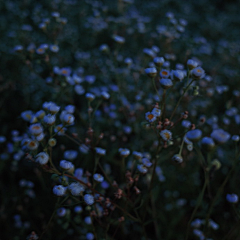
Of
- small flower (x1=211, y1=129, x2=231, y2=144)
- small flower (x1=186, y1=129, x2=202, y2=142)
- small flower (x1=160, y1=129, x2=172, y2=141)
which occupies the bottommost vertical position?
small flower (x1=160, y1=129, x2=172, y2=141)

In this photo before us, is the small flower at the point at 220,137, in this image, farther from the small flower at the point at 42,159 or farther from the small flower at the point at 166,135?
the small flower at the point at 42,159

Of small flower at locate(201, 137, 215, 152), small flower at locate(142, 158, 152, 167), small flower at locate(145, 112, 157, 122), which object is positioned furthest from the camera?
small flower at locate(142, 158, 152, 167)

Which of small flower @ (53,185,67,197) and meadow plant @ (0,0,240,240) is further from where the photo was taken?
meadow plant @ (0,0,240,240)

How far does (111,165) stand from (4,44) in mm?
2173

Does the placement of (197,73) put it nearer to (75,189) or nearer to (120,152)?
(120,152)

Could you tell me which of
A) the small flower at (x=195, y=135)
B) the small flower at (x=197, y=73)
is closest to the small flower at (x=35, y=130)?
the small flower at (x=195, y=135)

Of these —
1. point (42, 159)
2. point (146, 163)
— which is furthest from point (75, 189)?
point (146, 163)

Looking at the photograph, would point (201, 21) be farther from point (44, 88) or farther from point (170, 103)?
point (44, 88)

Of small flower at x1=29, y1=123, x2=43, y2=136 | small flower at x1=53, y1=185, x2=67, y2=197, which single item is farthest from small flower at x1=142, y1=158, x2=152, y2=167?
small flower at x1=29, y1=123, x2=43, y2=136

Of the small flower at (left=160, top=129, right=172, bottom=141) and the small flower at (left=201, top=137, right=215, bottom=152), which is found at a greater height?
the small flower at (left=201, top=137, right=215, bottom=152)

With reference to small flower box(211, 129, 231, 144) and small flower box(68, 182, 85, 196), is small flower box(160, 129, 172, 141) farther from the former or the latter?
small flower box(68, 182, 85, 196)

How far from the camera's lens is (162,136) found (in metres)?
1.25

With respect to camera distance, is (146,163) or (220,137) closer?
(220,137)

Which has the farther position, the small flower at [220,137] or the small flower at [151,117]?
the small flower at [151,117]
